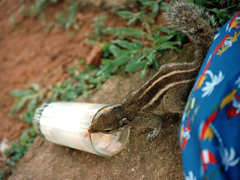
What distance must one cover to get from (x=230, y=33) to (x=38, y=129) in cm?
258

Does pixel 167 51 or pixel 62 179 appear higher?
pixel 167 51

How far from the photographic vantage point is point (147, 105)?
104 inches

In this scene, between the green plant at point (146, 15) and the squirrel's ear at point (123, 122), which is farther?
the green plant at point (146, 15)

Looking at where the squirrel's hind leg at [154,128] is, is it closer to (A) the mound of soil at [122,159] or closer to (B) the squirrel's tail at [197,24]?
(A) the mound of soil at [122,159]

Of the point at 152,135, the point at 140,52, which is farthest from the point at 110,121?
the point at 140,52

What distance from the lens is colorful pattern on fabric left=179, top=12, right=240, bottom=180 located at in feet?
4.78

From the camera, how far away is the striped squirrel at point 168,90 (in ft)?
8.30

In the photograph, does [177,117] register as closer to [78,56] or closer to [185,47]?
[185,47]

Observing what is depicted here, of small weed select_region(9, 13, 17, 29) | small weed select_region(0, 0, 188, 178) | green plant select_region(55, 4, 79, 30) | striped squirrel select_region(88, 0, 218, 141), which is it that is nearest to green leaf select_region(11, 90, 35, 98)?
small weed select_region(0, 0, 188, 178)

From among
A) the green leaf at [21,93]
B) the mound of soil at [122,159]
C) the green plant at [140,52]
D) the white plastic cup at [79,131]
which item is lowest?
the green leaf at [21,93]

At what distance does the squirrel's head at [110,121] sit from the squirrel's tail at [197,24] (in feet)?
3.53

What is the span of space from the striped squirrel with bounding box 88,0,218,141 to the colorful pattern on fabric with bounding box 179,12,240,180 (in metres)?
0.74

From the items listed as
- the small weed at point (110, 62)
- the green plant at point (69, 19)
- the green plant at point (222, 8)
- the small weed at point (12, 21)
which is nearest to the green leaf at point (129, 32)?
the small weed at point (110, 62)

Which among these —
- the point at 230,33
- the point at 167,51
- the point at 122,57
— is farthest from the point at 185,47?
the point at 230,33
